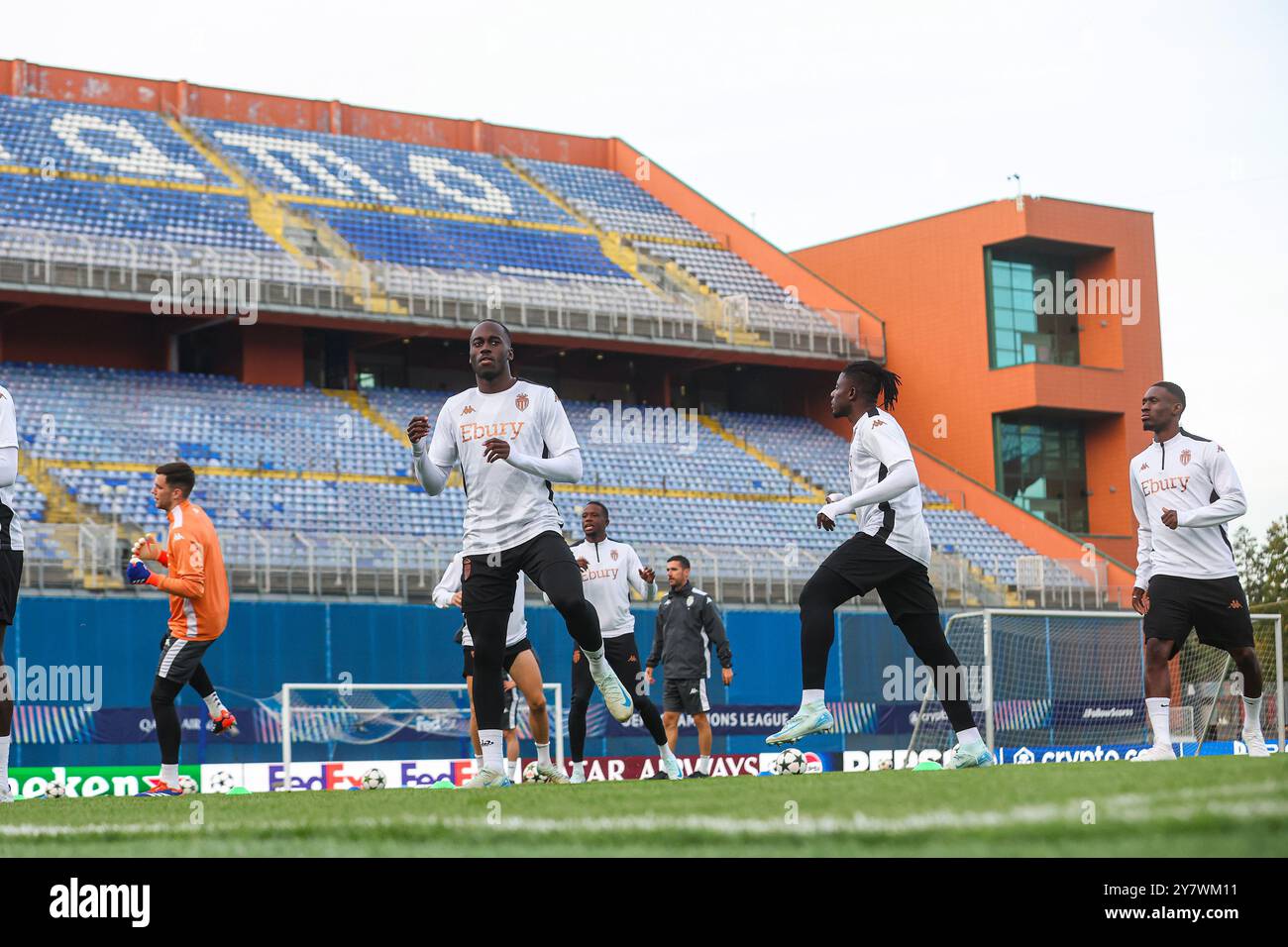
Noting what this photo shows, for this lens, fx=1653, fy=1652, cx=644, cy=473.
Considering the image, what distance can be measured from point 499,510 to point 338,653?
1512 centimetres

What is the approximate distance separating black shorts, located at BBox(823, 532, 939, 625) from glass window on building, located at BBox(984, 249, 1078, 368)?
28914mm

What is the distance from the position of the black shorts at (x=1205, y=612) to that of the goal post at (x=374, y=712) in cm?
1206

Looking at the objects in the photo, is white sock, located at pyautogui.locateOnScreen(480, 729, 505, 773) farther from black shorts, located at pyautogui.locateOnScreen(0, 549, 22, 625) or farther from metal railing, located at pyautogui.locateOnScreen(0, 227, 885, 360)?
metal railing, located at pyautogui.locateOnScreen(0, 227, 885, 360)

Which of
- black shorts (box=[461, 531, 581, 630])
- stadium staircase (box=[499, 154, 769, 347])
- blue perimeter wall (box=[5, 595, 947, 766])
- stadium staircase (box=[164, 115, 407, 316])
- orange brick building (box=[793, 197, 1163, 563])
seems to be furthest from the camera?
orange brick building (box=[793, 197, 1163, 563])

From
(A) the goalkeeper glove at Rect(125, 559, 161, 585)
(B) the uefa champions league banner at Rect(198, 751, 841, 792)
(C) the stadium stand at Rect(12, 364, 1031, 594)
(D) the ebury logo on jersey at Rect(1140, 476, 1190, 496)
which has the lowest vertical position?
(B) the uefa champions league banner at Rect(198, 751, 841, 792)

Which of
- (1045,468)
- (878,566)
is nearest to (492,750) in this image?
(878,566)

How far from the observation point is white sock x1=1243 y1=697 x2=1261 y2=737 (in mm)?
10828

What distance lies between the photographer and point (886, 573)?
896cm

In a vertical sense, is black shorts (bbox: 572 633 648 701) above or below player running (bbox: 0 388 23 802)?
below

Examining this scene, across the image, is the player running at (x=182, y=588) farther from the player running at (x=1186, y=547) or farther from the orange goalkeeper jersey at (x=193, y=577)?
the player running at (x=1186, y=547)

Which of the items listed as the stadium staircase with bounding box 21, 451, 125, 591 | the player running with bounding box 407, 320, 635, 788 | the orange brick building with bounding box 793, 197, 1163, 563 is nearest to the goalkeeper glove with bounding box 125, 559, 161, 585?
the player running with bounding box 407, 320, 635, 788

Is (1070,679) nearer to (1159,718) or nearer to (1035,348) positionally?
(1159,718)

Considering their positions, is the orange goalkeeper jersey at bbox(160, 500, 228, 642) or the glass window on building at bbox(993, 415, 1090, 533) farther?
the glass window on building at bbox(993, 415, 1090, 533)
